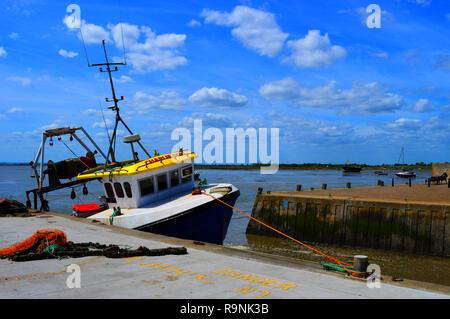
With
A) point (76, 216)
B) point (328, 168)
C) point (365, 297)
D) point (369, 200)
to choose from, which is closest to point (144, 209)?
point (76, 216)

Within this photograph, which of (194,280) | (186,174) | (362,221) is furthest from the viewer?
(362,221)

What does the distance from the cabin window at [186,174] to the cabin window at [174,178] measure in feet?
1.02

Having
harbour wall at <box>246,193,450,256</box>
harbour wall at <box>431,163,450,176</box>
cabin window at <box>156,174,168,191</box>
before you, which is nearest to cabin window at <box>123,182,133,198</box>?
cabin window at <box>156,174,168,191</box>

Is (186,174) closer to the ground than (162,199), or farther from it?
farther from it

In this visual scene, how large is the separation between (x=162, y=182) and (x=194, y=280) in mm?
9524

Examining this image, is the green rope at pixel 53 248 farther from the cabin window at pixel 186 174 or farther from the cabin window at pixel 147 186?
the cabin window at pixel 186 174

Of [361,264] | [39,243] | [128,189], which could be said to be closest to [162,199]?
[128,189]

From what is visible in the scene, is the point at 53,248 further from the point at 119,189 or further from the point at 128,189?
the point at 119,189

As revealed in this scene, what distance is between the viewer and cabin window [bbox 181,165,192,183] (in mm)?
17312

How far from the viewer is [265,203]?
23328 millimetres

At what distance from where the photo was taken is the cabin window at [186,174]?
17312 mm

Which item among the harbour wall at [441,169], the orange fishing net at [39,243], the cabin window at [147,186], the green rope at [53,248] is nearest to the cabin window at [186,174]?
the cabin window at [147,186]

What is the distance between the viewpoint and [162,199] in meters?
16.4

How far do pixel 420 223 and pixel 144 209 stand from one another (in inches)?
513
